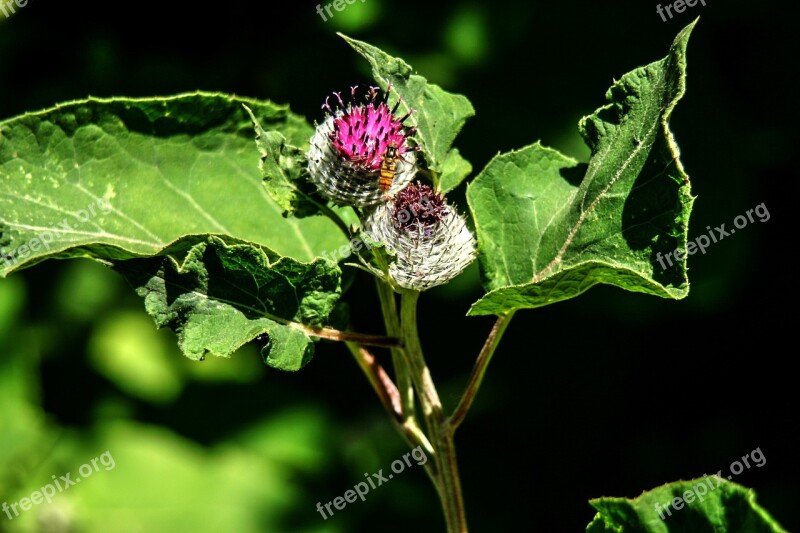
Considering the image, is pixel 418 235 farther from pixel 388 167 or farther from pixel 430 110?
pixel 430 110

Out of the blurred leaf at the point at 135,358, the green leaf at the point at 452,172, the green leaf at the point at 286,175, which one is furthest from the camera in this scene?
the blurred leaf at the point at 135,358

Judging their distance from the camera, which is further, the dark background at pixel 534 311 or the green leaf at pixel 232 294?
the dark background at pixel 534 311

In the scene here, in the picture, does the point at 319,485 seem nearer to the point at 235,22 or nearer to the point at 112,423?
the point at 112,423

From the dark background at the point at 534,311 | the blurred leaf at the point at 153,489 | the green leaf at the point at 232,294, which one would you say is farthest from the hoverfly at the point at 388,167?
the blurred leaf at the point at 153,489

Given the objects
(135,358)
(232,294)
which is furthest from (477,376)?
(135,358)

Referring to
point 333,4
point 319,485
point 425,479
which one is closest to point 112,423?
point 319,485

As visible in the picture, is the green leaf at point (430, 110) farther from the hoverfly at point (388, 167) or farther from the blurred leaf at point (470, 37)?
the blurred leaf at point (470, 37)
